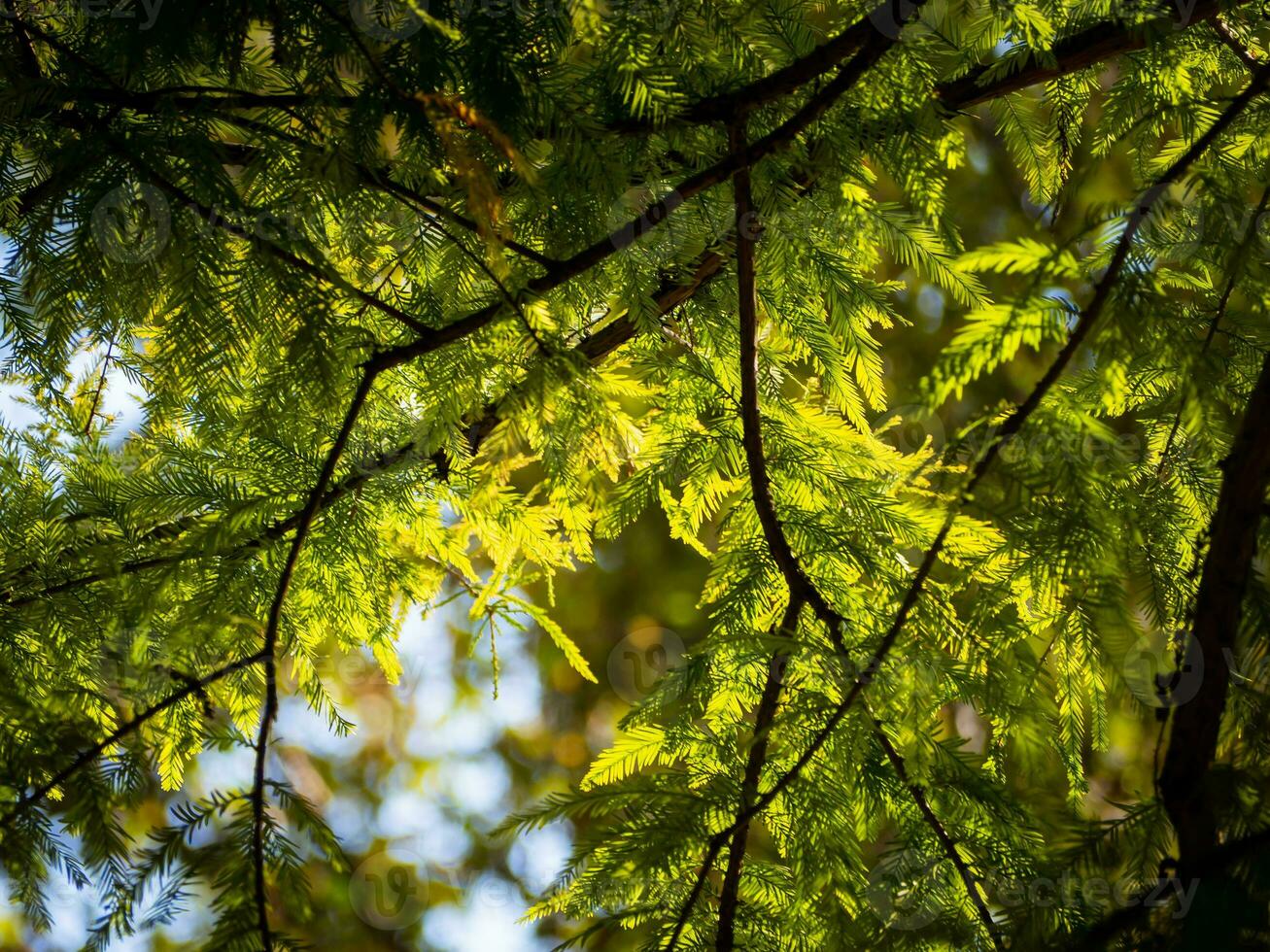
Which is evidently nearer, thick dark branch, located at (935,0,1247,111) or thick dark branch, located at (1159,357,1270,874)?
thick dark branch, located at (1159,357,1270,874)

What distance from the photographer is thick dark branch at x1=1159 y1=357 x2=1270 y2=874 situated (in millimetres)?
763

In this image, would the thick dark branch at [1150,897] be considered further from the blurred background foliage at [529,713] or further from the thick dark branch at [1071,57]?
the blurred background foliage at [529,713]

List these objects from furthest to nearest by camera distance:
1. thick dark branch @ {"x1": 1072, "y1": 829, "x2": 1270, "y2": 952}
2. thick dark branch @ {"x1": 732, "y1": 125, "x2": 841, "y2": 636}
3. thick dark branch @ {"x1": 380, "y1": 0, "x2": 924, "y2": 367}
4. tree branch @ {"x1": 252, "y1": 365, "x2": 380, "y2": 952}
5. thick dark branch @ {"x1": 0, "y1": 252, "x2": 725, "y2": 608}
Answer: thick dark branch @ {"x1": 0, "y1": 252, "x2": 725, "y2": 608}
thick dark branch @ {"x1": 732, "y1": 125, "x2": 841, "y2": 636}
thick dark branch @ {"x1": 380, "y1": 0, "x2": 924, "y2": 367}
tree branch @ {"x1": 252, "y1": 365, "x2": 380, "y2": 952}
thick dark branch @ {"x1": 1072, "y1": 829, "x2": 1270, "y2": 952}

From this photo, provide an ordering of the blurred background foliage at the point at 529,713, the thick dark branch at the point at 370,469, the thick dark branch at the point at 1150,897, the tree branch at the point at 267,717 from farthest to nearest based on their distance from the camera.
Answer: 1. the blurred background foliage at the point at 529,713
2. the thick dark branch at the point at 370,469
3. the tree branch at the point at 267,717
4. the thick dark branch at the point at 1150,897

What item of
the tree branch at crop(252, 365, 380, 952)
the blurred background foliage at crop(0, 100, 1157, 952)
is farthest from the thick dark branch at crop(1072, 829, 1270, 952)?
the blurred background foliage at crop(0, 100, 1157, 952)

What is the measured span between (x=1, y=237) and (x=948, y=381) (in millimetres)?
1267

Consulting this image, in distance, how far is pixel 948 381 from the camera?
0.75m

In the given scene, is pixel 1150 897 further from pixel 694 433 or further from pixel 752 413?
pixel 694 433

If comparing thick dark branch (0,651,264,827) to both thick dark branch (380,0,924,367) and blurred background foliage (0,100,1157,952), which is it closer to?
thick dark branch (380,0,924,367)

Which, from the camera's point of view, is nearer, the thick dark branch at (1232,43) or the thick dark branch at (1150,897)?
the thick dark branch at (1150,897)

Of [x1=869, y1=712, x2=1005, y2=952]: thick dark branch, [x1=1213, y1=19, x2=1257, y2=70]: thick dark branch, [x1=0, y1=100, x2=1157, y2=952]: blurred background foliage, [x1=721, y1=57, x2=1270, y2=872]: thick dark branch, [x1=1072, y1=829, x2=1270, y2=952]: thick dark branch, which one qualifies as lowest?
[x1=1072, y1=829, x2=1270, y2=952]: thick dark branch

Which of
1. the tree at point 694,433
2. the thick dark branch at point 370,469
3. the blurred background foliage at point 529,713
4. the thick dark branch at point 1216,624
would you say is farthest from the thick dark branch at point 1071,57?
the blurred background foliage at point 529,713

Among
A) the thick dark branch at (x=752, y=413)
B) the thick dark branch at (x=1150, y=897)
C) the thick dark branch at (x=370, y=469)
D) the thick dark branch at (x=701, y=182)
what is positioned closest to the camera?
the thick dark branch at (x=1150, y=897)

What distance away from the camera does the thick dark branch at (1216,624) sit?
763 mm
